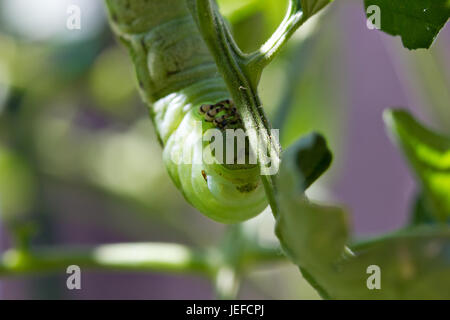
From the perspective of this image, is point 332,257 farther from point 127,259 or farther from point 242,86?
point 127,259

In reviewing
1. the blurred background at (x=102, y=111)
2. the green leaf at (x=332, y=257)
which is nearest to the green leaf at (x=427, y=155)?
the green leaf at (x=332, y=257)

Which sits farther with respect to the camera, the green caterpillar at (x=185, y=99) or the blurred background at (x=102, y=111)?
the blurred background at (x=102, y=111)

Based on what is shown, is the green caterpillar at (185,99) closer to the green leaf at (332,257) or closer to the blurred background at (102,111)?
the green leaf at (332,257)

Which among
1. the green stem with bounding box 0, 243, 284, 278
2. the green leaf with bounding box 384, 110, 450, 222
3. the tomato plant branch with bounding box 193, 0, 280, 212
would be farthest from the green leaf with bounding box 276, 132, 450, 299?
the green stem with bounding box 0, 243, 284, 278

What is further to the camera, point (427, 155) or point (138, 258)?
point (138, 258)

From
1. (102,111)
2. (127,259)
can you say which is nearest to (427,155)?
(127,259)

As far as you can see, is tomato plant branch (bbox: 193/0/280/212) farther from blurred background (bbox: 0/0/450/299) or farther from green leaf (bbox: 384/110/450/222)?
blurred background (bbox: 0/0/450/299)

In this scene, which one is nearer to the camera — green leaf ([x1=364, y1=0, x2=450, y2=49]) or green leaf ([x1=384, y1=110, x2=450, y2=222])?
green leaf ([x1=364, y1=0, x2=450, y2=49])
